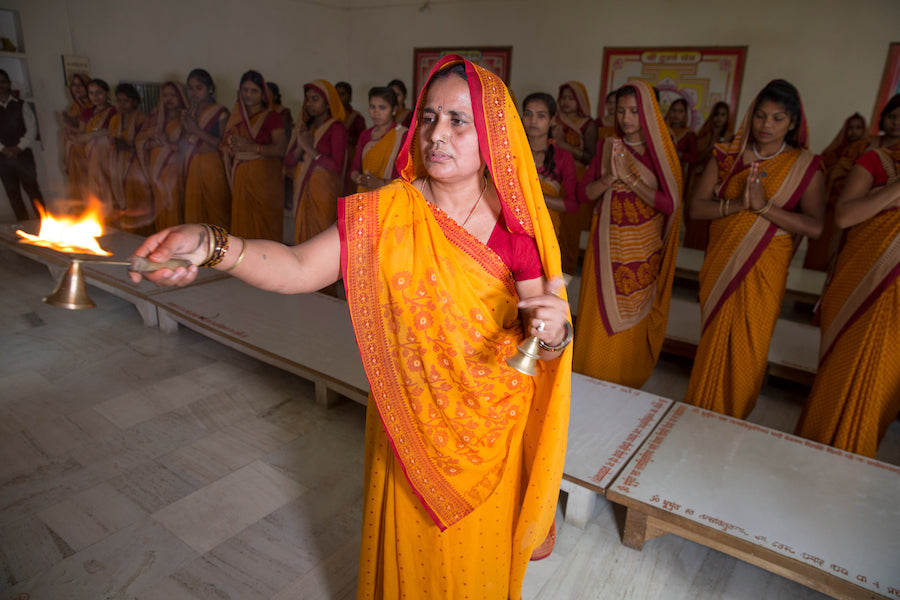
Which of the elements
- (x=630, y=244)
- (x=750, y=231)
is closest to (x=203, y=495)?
(x=630, y=244)

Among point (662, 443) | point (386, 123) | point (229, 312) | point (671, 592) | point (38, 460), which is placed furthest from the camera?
point (386, 123)

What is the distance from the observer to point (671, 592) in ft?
5.75

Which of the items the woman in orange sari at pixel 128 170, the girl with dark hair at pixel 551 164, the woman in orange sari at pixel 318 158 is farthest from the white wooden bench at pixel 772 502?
the woman in orange sari at pixel 128 170

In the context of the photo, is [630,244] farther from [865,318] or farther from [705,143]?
[705,143]

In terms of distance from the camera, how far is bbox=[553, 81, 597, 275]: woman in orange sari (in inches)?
195

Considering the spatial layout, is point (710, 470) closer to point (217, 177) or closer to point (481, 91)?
point (481, 91)

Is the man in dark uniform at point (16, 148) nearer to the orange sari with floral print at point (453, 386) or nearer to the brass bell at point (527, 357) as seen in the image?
the orange sari with floral print at point (453, 386)

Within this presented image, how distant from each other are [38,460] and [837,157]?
21.3 ft

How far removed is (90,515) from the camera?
198 centimetres

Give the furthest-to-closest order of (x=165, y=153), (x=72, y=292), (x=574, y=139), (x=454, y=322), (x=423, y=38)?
(x=423, y=38), (x=574, y=139), (x=165, y=153), (x=454, y=322), (x=72, y=292)

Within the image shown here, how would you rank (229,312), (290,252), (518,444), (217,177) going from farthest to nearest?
(217,177) → (229,312) → (518,444) → (290,252)

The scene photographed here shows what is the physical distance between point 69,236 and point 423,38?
25.5 feet

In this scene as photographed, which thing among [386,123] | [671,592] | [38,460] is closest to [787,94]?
[671,592]

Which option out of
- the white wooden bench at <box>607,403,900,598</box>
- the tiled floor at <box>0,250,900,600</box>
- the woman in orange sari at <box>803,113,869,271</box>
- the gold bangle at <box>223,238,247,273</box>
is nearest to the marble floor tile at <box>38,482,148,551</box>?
the tiled floor at <box>0,250,900,600</box>
